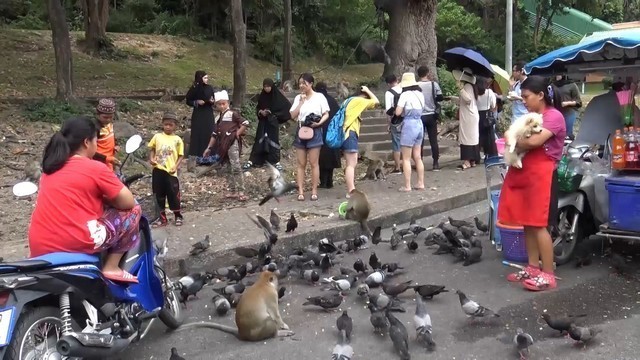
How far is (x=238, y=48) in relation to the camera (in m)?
14.2

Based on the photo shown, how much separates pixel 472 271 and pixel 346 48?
81.3 feet

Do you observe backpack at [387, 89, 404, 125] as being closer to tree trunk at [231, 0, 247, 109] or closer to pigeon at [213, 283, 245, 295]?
tree trunk at [231, 0, 247, 109]

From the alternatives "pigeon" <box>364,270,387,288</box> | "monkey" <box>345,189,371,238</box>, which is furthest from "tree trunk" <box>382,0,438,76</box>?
"pigeon" <box>364,270,387,288</box>

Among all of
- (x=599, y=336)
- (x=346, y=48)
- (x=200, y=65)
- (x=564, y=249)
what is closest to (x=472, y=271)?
(x=564, y=249)

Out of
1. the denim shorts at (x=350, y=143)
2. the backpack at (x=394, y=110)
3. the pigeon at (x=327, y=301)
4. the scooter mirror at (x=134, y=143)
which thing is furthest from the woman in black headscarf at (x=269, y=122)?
the scooter mirror at (x=134, y=143)

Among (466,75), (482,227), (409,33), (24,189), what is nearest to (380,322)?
(24,189)

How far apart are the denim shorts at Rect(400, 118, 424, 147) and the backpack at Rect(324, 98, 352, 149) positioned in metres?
1.03

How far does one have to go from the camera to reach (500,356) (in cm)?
462

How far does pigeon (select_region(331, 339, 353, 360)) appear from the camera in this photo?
4.40m

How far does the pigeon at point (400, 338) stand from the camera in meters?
4.59

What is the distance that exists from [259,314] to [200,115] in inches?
279

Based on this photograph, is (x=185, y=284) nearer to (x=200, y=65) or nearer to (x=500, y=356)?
(x=500, y=356)

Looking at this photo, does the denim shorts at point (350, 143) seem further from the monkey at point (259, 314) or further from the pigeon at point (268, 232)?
the monkey at point (259, 314)

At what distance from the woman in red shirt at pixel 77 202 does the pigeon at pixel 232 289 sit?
5.02 ft
